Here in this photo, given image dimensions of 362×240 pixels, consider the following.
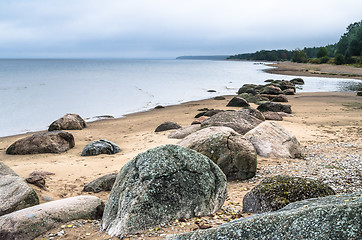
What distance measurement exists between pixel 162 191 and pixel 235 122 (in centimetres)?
704

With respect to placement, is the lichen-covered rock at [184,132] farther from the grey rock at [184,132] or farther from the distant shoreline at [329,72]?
the distant shoreline at [329,72]

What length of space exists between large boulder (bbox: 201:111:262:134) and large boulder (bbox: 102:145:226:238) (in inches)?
233

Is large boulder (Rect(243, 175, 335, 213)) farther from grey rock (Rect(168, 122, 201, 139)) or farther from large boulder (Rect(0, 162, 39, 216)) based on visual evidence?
grey rock (Rect(168, 122, 201, 139))

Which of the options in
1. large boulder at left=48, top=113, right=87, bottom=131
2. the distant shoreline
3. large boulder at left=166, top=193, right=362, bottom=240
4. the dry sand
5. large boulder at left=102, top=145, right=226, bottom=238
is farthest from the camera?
the distant shoreline

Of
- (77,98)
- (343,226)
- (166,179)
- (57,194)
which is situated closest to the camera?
(343,226)

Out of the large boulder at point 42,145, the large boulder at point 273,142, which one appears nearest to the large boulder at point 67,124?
the large boulder at point 42,145

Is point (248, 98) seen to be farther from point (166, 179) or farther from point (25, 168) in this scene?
point (166, 179)

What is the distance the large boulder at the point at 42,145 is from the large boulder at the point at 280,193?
28.6ft

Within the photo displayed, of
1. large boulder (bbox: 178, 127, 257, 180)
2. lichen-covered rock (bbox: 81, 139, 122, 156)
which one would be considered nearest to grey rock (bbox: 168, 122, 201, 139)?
lichen-covered rock (bbox: 81, 139, 122, 156)

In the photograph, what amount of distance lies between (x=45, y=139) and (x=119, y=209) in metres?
8.17

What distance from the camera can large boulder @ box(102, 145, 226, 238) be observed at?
4.28 m

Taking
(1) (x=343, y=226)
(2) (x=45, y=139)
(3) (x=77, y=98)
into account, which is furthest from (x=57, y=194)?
(3) (x=77, y=98)

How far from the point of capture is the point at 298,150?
29.0ft

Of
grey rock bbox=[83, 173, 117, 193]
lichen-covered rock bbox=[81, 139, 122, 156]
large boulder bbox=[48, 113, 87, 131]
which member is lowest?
large boulder bbox=[48, 113, 87, 131]
